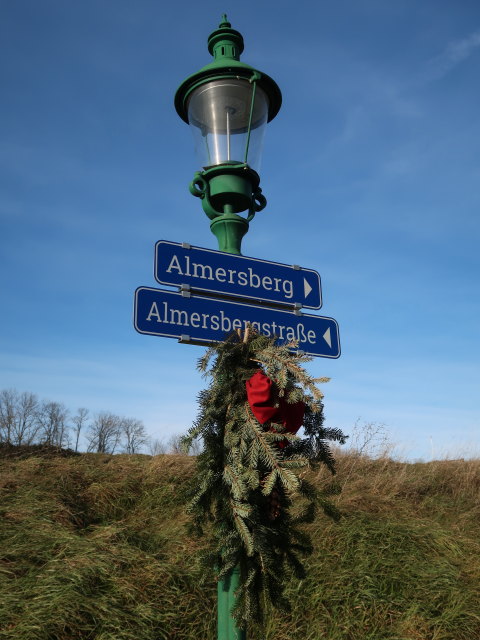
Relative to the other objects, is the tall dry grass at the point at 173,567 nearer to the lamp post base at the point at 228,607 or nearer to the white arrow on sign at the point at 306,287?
the lamp post base at the point at 228,607

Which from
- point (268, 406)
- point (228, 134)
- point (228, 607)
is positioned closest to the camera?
point (268, 406)

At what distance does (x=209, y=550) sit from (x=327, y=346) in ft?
5.49

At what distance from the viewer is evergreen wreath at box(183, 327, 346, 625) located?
2.44 m

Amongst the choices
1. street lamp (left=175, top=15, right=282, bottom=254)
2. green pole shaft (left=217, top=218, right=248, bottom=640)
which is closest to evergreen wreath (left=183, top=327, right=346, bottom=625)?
green pole shaft (left=217, top=218, right=248, bottom=640)

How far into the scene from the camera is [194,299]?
349 centimetres

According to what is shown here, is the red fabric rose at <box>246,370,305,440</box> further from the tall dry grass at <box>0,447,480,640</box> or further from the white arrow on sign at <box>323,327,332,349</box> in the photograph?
the white arrow on sign at <box>323,327,332,349</box>

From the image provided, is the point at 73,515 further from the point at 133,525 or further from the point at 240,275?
the point at 240,275

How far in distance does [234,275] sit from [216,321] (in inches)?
14.6

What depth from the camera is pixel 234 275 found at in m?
3.68

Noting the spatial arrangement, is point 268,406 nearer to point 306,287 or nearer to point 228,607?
point 228,607

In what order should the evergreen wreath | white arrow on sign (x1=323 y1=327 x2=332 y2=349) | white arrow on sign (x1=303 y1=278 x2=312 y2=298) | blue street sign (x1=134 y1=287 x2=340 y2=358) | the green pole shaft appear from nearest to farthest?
the evergreen wreath
the green pole shaft
blue street sign (x1=134 y1=287 x2=340 y2=358)
white arrow on sign (x1=323 y1=327 x2=332 y2=349)
white arrow on sign (x1=303 y1=278 x2=312 y2=298)

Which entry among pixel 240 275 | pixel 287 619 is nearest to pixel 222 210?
pixel 240 275

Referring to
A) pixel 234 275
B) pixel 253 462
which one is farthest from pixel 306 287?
pixel 253 462

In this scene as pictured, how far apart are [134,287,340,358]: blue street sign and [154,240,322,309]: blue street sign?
0.30 feet
